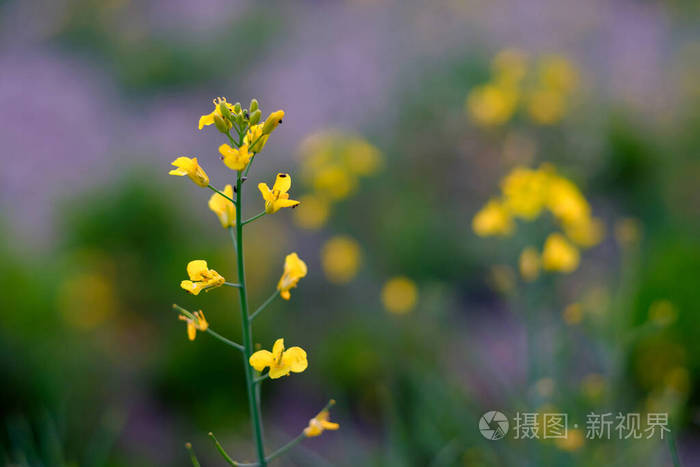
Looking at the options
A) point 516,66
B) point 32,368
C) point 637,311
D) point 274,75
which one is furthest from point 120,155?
point 637,311

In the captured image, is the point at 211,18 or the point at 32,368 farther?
the point at 211,18

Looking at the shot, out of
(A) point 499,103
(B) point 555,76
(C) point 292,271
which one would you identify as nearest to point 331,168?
(A) point 499,103

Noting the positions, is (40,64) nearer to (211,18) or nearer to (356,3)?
(211,18)

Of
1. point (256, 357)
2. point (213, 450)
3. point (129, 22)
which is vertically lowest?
point (213, 450)

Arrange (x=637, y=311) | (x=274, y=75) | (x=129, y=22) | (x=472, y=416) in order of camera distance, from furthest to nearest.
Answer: (x=129, y=22), (x=274, y=75), (x=637, y=311), (x=472, y=416)

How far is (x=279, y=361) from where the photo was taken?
4.19 feet

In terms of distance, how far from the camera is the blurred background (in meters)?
2.62

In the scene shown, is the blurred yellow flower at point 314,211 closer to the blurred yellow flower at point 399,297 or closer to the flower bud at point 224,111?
the blurred yellow flower at point 399,297

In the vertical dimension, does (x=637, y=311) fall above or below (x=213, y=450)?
above

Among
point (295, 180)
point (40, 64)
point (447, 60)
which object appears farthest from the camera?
Answer: point (40, 64)

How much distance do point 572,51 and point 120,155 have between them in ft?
15.6

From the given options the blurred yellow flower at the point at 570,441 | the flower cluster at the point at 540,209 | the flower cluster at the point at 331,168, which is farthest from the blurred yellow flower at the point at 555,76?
the blurred yellow flower at the point at 570,441

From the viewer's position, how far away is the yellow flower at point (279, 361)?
1.25m

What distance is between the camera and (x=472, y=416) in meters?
2.49
